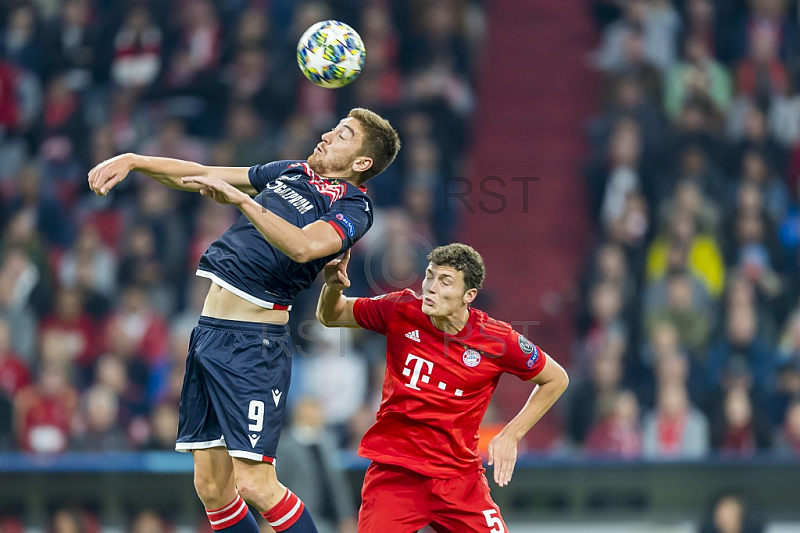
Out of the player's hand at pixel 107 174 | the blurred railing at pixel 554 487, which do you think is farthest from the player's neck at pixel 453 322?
the blurred railing at pixel 554 487

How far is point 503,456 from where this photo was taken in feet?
18.2

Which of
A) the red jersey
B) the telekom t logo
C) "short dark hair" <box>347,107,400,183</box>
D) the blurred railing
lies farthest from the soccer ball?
the blurred railing

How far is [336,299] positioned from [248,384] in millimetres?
671

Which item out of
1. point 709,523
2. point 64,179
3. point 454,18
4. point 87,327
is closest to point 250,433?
point 709,523

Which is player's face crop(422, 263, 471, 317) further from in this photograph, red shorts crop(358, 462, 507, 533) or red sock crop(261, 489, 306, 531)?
red sock crop(261, 489, 306, 531)

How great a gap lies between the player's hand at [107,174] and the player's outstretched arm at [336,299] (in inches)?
41.5

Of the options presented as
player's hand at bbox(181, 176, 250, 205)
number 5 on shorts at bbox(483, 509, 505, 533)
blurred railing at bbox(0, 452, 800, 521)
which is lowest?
blurred railing at bbox(0, 452, 800, 521)

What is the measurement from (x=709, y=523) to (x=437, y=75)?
18.0 feet

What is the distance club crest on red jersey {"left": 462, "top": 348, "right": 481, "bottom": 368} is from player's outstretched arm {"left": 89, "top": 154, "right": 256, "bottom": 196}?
1330 millimetres

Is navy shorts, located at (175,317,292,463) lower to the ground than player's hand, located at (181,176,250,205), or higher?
lower

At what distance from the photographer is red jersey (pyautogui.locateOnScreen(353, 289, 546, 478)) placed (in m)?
5.66

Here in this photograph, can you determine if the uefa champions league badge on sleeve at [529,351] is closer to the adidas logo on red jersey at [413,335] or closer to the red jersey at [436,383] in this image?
the red jersey at [436,383]

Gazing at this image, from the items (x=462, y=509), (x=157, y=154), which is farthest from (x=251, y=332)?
(x=157, y=154)

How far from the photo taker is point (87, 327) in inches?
409
